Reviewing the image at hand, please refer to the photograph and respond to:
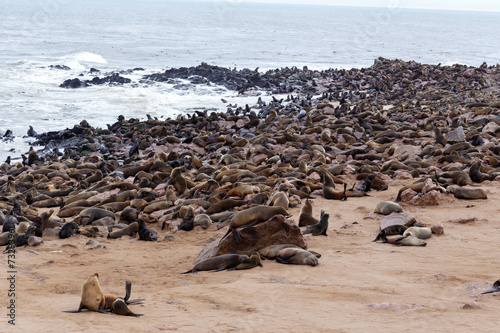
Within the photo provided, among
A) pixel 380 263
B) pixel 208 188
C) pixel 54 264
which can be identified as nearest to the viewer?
pixel 380 263

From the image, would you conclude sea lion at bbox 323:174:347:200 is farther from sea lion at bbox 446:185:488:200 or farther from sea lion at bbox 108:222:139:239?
sea lion at bbox 108:222:139:239

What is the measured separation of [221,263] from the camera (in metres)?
5.93

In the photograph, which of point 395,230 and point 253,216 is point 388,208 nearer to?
point 395,230

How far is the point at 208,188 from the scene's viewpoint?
9.30m

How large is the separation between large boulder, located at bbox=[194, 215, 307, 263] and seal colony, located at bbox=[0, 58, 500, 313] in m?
0.06

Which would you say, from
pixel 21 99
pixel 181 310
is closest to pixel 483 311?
pixel 181 310

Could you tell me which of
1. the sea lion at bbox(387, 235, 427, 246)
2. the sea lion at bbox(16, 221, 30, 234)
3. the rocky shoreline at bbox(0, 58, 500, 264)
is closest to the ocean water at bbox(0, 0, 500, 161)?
the rocky shoreline at bbox(0, 58, 500, 264)

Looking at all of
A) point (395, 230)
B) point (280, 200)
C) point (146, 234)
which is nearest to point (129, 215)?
point (146, 234)

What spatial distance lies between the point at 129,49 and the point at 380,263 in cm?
4710

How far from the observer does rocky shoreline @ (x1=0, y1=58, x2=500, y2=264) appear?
8.60 metres

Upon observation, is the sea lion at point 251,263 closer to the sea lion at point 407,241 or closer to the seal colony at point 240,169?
the seal colony at point 240,169

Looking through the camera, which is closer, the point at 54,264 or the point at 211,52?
the point at 54,264

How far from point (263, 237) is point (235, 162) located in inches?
209

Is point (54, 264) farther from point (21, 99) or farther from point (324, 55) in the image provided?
point (324, 55)
